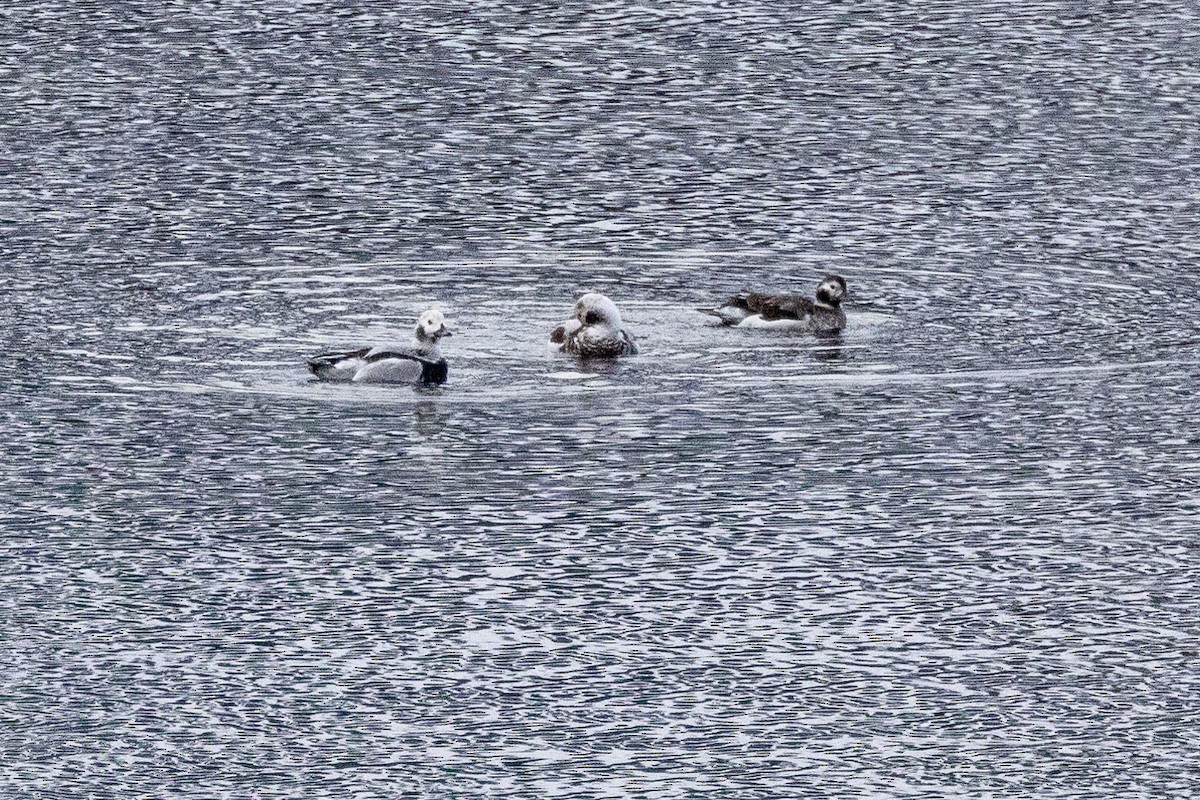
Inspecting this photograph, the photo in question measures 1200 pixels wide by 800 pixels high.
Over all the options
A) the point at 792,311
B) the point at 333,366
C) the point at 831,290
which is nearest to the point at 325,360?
the point at 333,366

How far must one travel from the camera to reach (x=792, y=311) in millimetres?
16594

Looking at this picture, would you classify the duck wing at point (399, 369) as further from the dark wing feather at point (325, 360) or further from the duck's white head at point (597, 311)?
the duck's white head at point (597, 311)

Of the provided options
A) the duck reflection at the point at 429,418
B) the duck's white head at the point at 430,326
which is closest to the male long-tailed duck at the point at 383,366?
the duck's white head at the point at 430,326

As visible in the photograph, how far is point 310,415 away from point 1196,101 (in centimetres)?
1058

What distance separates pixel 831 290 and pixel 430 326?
2684mm

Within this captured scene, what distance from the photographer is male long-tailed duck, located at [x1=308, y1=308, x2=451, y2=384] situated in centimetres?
1504

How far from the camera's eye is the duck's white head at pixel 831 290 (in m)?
16.8

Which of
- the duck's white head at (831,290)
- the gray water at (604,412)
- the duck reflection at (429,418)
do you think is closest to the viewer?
the gray water at (604,412)

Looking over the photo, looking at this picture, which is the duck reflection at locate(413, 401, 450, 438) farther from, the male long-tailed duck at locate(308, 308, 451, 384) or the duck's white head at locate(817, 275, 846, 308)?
the duck's white head at locate(817, 275, 846, 308)

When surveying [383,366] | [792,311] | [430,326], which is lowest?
[792,311]

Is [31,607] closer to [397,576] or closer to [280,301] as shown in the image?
[397,576]

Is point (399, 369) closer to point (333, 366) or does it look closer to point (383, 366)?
point (383, 366)

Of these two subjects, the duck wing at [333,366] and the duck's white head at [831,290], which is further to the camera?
the duck's white head at [831,290]

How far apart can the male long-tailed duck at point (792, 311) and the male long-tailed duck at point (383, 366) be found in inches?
86.8
